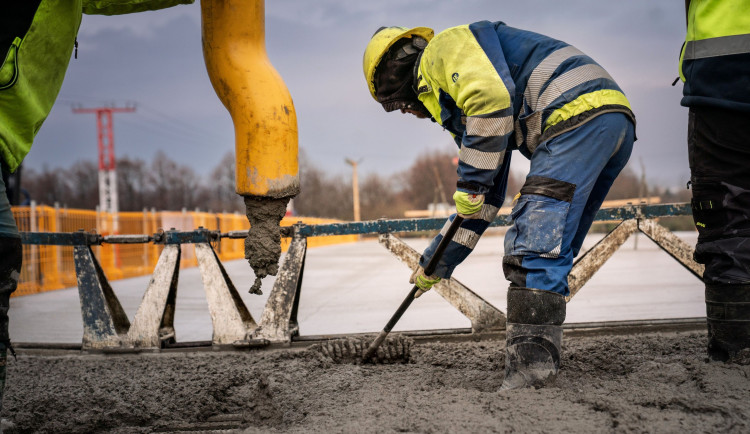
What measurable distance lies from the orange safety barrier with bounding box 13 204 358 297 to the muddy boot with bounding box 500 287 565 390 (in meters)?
5.06

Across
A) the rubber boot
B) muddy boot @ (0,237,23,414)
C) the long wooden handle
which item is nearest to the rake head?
the long wooden handle

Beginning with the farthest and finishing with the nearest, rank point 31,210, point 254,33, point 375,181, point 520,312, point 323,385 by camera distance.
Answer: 1. point 375,181
2. point 31,210
3. point 323,385
4. point 254,33
5. point 520,312

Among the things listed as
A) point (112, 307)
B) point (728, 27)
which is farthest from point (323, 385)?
point (728, 27)

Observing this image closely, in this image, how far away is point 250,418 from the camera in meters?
2.26

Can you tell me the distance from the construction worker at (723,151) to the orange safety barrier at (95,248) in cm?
536

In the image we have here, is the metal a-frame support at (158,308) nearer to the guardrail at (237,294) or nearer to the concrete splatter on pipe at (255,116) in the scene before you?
the guardrail at (237,294)

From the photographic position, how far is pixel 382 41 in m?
2.65

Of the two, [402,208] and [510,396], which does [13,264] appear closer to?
[510,396]

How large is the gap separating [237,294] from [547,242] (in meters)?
2.21

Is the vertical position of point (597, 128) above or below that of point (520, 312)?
above

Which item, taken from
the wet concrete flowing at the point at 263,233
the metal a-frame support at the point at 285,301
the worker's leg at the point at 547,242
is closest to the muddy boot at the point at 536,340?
the worker's leg at the point at 547,242

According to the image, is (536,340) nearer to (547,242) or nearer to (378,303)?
(547,242)

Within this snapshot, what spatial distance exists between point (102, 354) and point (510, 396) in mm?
2809

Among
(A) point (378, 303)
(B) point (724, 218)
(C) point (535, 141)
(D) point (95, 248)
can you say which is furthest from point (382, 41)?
(D) point (95, 248)
